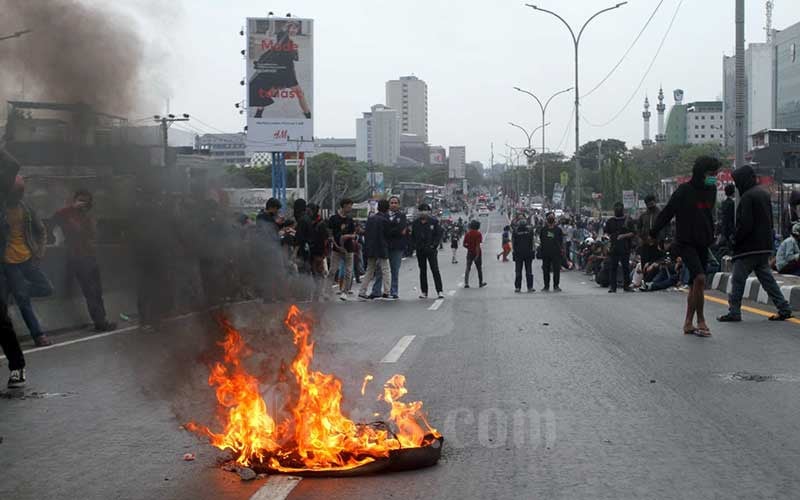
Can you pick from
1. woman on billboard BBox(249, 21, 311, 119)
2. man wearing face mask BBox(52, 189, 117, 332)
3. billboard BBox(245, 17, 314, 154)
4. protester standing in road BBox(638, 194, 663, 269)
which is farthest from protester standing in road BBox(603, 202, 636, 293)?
woman on billboard BBox(249, 21, 311, 119)

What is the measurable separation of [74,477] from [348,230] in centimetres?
1313

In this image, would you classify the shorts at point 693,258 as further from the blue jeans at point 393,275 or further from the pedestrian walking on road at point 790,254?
the blue jeans at point 393,275

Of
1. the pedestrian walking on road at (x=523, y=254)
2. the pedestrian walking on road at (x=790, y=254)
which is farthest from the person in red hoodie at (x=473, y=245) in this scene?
the pedestrian walking on road at (x=790, y=254)

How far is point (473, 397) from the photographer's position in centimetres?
725

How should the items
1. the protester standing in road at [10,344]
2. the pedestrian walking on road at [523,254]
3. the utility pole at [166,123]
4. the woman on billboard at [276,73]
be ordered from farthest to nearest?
the woman on billboard at [276,73]
the pedestrian walking on road at [523,254]
the protester standing in road at [10,344]
the utility pole at [166,123]

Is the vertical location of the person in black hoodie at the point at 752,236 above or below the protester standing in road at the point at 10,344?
above

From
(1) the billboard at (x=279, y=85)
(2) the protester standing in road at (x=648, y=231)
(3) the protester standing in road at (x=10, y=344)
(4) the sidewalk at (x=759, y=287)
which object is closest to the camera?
(3) the protester standing in road at (x=10, y=344)

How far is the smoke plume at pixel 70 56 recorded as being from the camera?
6.65 m

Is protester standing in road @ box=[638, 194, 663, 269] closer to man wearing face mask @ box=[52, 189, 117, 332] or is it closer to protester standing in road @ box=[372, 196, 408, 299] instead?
protester standing in road @ box=[372, 196, 408, 299]

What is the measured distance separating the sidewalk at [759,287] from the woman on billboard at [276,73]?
32.3 m

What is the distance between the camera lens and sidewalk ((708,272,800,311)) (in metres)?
13.6

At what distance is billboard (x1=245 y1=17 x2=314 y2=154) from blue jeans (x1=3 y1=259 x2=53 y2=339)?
120 ft

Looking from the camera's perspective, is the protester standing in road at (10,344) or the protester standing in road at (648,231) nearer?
the protester standing in road at (10,344)

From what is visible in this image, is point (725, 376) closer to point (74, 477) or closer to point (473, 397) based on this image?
point (473, 397)
